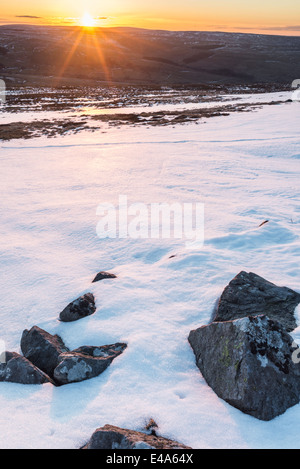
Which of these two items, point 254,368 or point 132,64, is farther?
point 132,64

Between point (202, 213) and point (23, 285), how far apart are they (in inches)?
207

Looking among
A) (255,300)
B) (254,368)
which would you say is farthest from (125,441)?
(255,300)

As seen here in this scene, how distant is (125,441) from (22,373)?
177 centimetres

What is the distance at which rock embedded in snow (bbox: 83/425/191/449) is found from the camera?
3.10 m

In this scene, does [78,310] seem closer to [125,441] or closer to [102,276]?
[102,276]

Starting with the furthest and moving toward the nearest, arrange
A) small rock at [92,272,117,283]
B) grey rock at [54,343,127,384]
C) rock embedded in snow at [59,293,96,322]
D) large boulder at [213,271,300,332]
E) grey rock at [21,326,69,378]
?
small rock at [92,272,117,283], rock embedded in snow at [59,293,96,322], large boulder at [213,271,300,332], grey rock at [21,326,69,378], grey rock at [54,343,127,384]

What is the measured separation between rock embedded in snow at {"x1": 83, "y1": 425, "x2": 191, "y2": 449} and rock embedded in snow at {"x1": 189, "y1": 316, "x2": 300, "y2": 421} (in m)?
0.80

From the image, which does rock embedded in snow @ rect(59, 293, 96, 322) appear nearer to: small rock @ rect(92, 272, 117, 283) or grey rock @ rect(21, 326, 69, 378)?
grey rock @ rect(21, 326, 69, 378)

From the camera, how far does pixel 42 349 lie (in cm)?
465

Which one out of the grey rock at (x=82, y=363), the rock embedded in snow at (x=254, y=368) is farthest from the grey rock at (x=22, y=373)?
the rock embedded in snow at (x=254, y=368)

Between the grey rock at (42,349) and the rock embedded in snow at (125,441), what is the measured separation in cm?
146

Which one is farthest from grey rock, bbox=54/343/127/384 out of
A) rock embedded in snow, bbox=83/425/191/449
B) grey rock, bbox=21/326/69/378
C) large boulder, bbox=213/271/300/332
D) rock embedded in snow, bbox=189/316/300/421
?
large boulder, bbox=213/271/300/332

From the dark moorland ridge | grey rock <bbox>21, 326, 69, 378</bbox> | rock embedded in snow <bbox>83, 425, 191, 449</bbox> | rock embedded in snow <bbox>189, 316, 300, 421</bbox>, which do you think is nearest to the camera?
rock embedded in snow <bbox>83, 425, 191, 449</bbox>

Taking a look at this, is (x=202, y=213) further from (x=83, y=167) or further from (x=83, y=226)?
(x=83, y=167)
